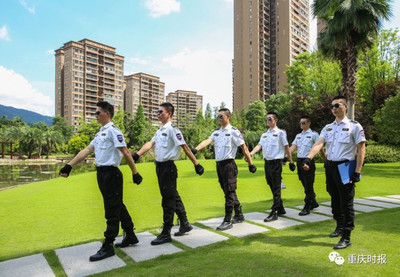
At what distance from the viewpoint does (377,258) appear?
12.1ft

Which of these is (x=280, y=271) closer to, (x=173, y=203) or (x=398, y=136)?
(x=173, y=203)

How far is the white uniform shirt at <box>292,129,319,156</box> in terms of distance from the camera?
7.07 metres

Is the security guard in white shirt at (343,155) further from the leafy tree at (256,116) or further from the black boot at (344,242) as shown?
the leafy tree at (256,116)

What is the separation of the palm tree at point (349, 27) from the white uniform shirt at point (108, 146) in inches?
579

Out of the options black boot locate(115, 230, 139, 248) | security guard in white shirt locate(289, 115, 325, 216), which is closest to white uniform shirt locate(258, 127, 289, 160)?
security guard in white shirt locate(289, 115, 325, 216)

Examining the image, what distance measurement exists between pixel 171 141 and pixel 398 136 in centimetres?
2028

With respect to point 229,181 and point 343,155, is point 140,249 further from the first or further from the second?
point 343,155

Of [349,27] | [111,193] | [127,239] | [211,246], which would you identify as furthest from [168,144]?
[349,27]

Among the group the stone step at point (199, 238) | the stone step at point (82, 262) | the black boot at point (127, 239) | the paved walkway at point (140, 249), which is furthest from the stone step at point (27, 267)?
the stone step at point (199, 238)

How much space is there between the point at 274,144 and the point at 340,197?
1.97m

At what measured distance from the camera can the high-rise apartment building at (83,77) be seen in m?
92.7

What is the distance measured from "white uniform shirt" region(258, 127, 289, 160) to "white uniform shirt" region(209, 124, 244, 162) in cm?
99

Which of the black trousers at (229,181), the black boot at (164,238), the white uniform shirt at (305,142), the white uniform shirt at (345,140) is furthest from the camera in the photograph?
the white uniform shirt at (305,142)

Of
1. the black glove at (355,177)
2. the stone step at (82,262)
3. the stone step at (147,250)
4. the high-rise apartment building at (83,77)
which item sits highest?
the high-rise apartment building at (83,77)
